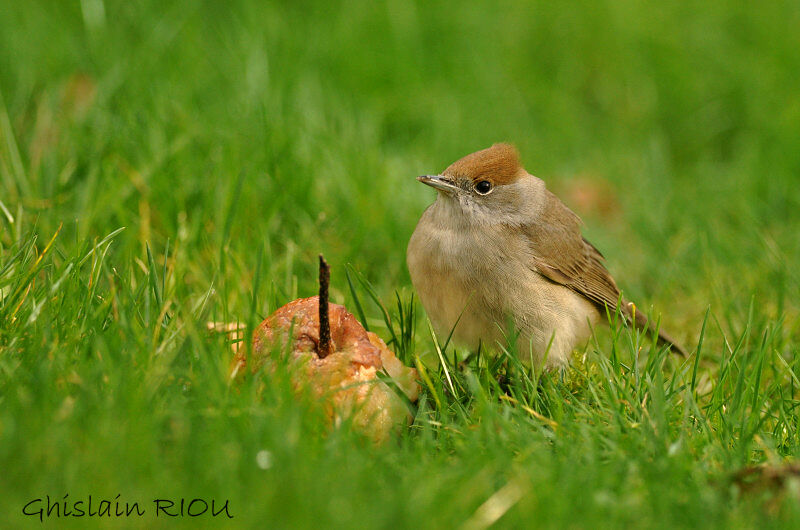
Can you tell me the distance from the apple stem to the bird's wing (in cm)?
154

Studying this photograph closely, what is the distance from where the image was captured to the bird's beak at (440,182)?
449 centimetres

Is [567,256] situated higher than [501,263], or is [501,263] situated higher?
[501,263]

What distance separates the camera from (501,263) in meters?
4.45

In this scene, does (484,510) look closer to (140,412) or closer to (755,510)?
(755,510)

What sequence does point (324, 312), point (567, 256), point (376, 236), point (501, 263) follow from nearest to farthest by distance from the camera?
point (324, 312) < point (501, 263) < point (567, 256) < point (376, 236)

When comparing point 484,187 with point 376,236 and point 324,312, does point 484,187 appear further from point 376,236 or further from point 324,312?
point 324,312

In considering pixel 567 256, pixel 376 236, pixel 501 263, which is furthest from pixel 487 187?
pixel 376 236

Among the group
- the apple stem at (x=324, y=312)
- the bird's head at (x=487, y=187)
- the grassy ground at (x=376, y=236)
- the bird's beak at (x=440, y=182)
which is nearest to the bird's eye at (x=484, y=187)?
the bird's head at (x=487, y=187)

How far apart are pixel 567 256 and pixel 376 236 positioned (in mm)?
1246

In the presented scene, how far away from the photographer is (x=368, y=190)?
579cm

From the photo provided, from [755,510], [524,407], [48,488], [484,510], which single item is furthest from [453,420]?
[48,488]

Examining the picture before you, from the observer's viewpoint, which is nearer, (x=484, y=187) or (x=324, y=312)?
(x=324, y=312)

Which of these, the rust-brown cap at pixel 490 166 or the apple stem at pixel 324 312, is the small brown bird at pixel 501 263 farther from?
the apple stem at pixel 324 312

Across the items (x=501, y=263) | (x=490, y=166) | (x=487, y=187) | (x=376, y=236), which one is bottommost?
(x=376, y=236)
